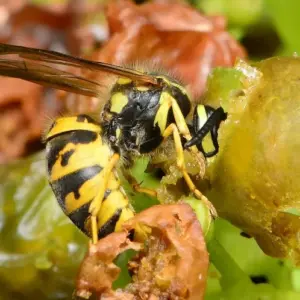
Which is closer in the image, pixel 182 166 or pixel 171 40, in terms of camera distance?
pixel 182 166

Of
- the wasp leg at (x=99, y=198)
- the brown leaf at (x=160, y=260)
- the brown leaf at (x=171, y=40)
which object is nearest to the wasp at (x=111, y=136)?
the wasp leg at (x=99, y=198)

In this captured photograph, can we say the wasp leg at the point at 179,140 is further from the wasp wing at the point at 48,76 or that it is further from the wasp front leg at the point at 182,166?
the wasp wing at the point at 48,76

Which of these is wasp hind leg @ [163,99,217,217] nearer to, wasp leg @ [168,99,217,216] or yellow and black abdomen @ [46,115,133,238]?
wasp leg @ [168,99,217,216]

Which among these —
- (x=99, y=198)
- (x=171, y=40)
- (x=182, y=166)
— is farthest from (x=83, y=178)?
(x=171, y=40)

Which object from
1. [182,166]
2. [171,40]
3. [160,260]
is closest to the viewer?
[160,260]

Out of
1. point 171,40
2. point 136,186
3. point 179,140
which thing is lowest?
point 171,40

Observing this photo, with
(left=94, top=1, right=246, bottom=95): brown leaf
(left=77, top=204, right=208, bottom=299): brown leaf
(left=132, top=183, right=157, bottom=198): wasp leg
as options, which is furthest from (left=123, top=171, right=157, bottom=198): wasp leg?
(left=94, top=1, right=246, bottom=95): brown leaf

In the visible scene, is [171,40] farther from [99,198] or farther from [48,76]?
[99,198]

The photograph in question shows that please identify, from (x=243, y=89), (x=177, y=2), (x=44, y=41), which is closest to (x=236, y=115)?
(x=243, y=89)

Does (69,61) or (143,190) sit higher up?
(69,61)
